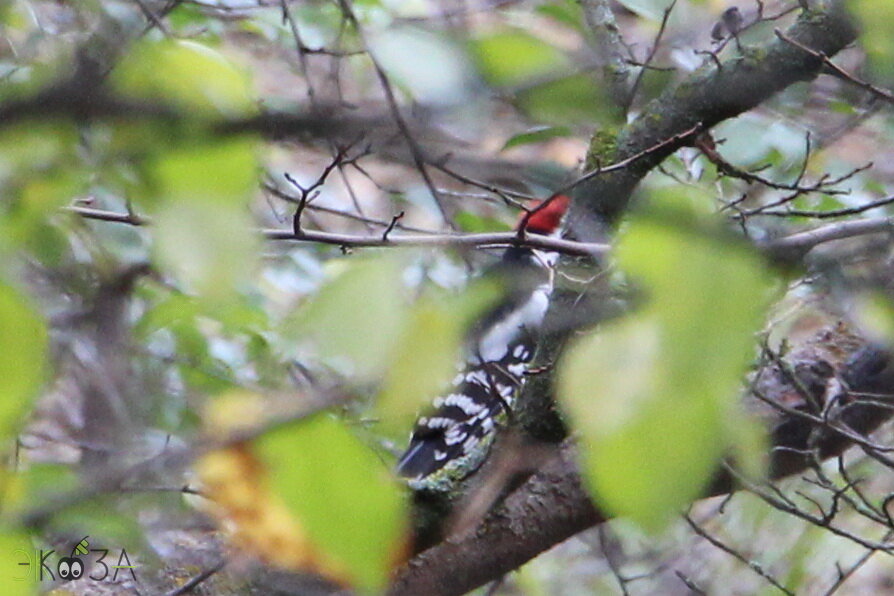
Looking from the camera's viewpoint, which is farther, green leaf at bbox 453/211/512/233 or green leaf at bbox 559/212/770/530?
green leaf at bbox 453/211/512/233

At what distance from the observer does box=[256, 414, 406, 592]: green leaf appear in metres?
0.45

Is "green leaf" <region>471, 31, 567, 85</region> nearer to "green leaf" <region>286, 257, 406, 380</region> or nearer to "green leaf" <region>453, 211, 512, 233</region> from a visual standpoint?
"green leaf" <region>286, 257, 406, 380</region>

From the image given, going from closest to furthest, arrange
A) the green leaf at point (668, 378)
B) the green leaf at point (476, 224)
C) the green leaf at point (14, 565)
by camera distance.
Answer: the green leaf at point (668, 378) → the green leaf at point (14, 565) → the green leaf at point (476, 224)

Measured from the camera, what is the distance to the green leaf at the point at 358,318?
465mm

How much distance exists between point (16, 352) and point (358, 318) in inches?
5.8

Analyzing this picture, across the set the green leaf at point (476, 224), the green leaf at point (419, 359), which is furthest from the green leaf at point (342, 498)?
the green leaf at point (476, 224)

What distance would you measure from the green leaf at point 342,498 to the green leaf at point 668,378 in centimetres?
9

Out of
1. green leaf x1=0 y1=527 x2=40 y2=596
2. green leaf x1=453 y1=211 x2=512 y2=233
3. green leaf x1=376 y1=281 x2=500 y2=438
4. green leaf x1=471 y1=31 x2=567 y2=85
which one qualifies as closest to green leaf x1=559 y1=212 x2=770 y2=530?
green leaf x1=376 y1=281 x2=500 y2=438

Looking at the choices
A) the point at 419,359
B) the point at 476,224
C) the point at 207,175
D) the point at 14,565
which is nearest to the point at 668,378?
the point at 419,359

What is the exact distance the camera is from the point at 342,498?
A: 18.0 inches

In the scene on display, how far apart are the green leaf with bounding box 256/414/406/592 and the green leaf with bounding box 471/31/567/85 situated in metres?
0.22

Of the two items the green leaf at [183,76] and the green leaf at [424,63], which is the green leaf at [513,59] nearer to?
the green leaf at [424,63]

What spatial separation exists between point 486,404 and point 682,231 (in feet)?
7.55

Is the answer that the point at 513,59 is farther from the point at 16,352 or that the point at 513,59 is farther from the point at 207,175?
the point at 16,352
